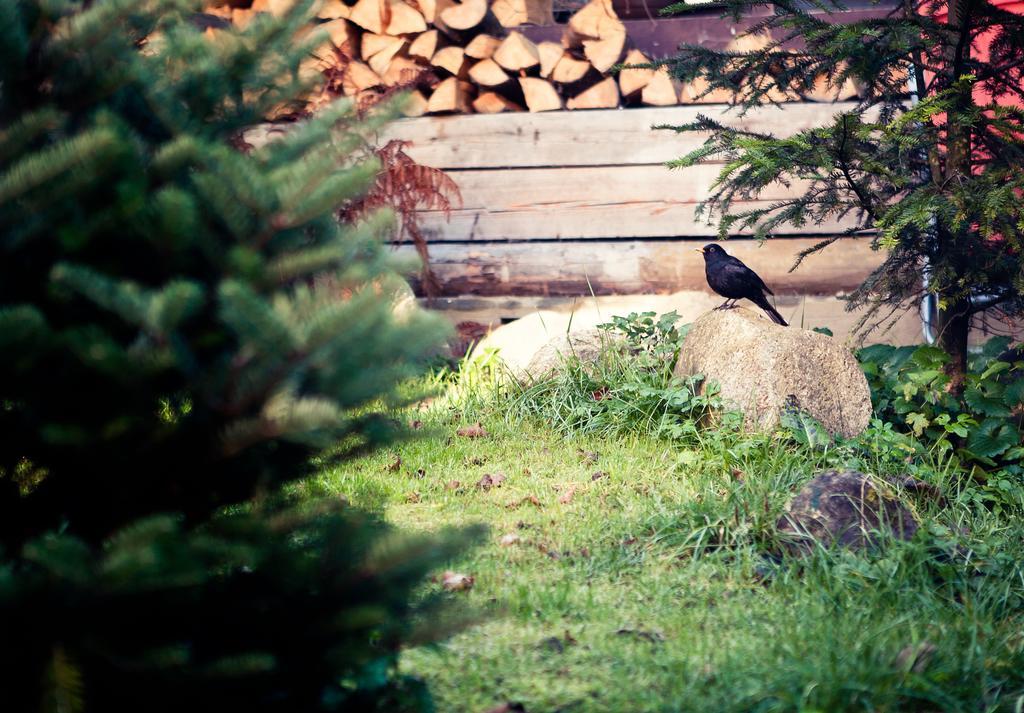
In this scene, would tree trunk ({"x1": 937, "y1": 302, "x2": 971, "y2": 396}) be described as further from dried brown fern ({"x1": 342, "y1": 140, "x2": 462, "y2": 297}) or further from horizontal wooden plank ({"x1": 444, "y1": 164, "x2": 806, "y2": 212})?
dried brown fern ({"x1": 342, "y1": 140, "x2": 462, "y2": 297})

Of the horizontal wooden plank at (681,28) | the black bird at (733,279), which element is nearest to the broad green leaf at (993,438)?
the black bird at (733,279)

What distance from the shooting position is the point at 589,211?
245 inches

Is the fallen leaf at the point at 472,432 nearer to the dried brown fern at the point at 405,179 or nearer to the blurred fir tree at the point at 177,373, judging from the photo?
the dried brown fern at the point at 405,179

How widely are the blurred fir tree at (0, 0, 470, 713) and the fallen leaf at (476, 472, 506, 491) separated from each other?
2247 millimetres

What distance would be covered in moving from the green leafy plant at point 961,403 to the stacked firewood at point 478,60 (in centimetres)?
245

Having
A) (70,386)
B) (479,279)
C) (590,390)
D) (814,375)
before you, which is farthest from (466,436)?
(70,386)

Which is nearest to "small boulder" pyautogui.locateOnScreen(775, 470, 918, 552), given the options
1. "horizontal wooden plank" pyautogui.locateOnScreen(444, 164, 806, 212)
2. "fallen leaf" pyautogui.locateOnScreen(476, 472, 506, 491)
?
"fallen leaf" pyautogui.locateOnScreen(476, 472, 506, 491)

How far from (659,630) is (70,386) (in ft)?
5.48

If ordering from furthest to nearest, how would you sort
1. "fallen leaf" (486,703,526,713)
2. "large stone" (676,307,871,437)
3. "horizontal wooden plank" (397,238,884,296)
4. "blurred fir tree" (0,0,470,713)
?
1. "horizontal wooden plank" (397,238,884,296)
2. "large stone" (676,307,871,437)
3. "fallen leaf" (486,703,526,713)
4. "blurred fir tree" (0,0,470,713)

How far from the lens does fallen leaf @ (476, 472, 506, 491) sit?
3898 millimetres

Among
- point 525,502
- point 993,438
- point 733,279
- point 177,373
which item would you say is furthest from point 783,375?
point 177,373

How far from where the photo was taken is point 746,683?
6.77 feet

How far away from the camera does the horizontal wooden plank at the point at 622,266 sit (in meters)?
5.96

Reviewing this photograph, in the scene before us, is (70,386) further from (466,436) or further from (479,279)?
(479,279)
